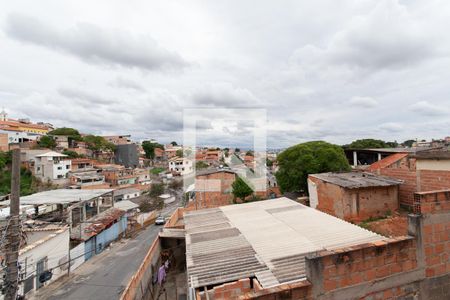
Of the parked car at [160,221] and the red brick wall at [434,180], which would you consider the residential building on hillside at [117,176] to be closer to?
the parked car at [160,221]

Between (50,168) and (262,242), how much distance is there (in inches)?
1353

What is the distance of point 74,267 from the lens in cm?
→ 1269

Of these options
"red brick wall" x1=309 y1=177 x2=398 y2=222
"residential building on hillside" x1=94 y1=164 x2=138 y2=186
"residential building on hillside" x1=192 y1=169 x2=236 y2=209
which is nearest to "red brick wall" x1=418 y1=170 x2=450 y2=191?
"red brick wall" x1=309 y1=177 x2=398 y2=222

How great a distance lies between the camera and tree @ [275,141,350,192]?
17406 mm

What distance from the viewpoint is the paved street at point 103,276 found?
10422 mm

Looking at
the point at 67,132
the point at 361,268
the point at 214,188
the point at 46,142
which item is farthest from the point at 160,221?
the point at 67,132

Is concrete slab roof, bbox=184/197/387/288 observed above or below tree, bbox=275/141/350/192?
below

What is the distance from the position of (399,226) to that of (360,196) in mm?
1804

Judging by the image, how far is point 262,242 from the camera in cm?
531

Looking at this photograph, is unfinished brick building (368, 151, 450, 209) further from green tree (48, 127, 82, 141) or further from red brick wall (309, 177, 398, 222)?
green tree (48, 127, 82, 141)

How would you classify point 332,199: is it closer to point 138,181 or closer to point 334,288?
point 334,288

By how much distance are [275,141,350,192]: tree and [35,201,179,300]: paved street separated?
11.2 m

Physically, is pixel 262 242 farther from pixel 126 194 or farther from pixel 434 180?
pixel 126 194

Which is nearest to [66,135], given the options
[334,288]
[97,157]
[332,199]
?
[97,157]
